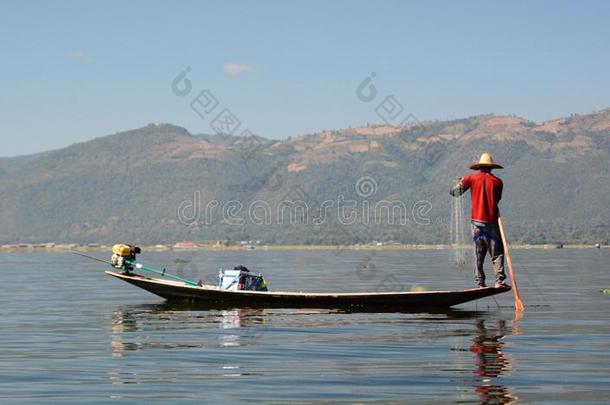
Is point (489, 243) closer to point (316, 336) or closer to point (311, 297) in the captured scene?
point (316, 336)

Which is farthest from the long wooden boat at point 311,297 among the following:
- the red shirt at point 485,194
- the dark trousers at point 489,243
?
the red shirt at point 485,194

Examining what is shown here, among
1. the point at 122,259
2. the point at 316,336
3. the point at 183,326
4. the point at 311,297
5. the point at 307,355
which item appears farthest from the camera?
the point at 122,259

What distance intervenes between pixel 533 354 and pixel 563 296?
2006cm

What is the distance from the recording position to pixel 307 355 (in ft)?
64.4

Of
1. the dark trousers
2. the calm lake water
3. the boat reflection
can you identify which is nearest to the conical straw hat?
the dark trousers

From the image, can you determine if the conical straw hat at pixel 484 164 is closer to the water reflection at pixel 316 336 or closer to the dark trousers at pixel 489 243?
the dark trousers at pixel 489 243

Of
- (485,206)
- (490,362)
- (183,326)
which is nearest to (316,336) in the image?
(183,326)

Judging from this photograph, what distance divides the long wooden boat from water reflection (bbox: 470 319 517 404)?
11.3 feet

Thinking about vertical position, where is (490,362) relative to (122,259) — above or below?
below

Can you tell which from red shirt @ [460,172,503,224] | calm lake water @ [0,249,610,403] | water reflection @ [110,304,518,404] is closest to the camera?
calm lake water @ [0,249,610,403]

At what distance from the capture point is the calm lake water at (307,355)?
15156mm

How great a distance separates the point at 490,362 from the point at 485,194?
30.8 ft

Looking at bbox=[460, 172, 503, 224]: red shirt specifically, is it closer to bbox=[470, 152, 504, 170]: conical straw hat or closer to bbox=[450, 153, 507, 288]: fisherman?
bbox=[450, 153, 507, 288]: fisherman

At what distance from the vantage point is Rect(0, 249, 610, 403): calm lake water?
49.7 feet
